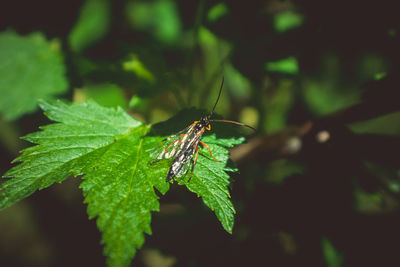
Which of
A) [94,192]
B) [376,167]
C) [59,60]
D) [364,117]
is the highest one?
[59,60]

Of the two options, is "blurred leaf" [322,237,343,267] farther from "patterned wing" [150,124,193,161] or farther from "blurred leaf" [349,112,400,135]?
"blurred leaf" [349,112,400,135]

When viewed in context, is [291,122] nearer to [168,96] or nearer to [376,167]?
[376,167]

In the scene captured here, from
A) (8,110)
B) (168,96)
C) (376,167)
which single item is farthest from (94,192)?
(168,96)

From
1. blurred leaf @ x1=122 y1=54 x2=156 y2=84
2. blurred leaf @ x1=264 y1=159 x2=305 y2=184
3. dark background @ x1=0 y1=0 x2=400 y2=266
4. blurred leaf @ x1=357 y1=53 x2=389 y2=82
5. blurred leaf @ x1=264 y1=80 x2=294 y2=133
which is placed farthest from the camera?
blurred leaf @ x1=264 y1=80 x2=294 y2=133

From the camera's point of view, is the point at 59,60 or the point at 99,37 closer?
the point at 59,60

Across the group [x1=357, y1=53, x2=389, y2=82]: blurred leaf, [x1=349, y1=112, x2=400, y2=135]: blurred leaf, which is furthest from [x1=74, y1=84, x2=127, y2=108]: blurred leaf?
[x1=357, y1=53, x2=389, y2=82]: blurred leaf

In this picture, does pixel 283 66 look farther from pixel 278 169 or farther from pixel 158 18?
pixel 158 18

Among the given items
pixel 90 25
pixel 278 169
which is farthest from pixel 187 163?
pixel 90 25
